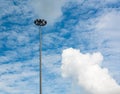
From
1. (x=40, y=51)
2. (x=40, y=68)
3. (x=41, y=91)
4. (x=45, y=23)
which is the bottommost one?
(x=41, y=91)

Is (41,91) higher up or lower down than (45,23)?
lower down

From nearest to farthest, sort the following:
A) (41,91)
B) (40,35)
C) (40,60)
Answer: (41,91), (40,60), (40,35)

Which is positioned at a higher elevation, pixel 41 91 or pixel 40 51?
pixel 40 51

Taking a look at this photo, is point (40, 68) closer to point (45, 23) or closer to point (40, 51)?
point (40, 51)

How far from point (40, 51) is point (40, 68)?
357cm

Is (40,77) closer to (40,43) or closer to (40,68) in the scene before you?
(40,68)

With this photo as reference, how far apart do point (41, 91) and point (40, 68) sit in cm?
411

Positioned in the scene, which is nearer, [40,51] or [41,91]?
[41,91]

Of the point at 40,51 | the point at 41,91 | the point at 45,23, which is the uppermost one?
the point at 45,23

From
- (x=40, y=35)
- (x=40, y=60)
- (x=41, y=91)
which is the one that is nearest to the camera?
(x=41, y=91)

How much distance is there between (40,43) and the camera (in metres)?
53.4

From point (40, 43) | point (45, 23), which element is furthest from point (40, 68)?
point (45, 23)

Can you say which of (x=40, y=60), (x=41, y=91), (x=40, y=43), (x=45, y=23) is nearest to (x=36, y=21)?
(x=45, y=23)

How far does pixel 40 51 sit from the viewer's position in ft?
172
